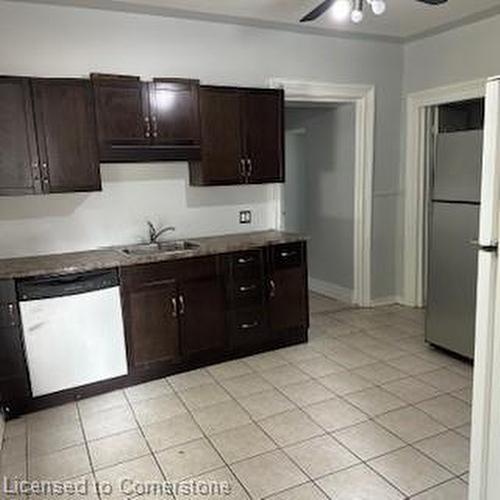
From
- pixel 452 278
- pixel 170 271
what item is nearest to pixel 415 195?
pixel 452 278

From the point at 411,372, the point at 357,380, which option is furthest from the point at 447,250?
the point at 357,380

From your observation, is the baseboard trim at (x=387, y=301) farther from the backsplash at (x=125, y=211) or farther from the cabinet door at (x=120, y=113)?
the cabinet door at (x=120, y=113)

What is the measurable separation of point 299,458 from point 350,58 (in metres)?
3.62

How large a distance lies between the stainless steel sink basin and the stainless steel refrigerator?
6.18ft

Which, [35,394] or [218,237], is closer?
[35,394]

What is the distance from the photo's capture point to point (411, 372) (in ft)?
10.8

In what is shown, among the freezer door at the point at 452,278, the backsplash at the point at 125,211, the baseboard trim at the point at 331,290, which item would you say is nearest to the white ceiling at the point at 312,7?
the backsplash at the point at 125,211

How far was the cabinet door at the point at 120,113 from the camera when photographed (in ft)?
10.2

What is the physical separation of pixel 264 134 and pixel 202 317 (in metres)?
1.59

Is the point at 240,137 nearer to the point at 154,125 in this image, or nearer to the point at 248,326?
the point at 154,125

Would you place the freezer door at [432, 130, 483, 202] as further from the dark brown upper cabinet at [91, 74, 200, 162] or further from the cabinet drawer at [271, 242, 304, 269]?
the dark brown upper cabinet at [91, 74, 200, 162]

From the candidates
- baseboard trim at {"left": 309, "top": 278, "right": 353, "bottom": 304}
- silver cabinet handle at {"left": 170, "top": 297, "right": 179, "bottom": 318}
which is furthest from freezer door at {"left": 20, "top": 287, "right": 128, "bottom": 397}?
baseboard trim at {"left": 309, "top": 278, "right": 353, "bottom": 304}

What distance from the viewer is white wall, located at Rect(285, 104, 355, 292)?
15.6 ft

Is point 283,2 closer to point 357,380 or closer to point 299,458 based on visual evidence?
point 357,380
